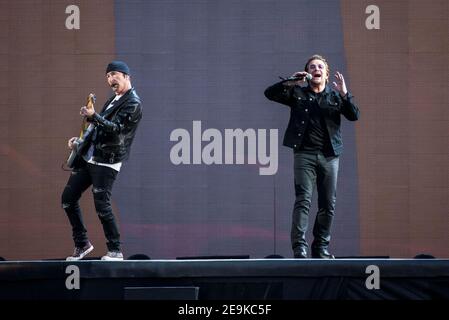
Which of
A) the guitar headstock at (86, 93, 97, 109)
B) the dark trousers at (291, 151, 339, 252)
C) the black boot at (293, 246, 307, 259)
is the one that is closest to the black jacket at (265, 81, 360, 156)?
the dark trousers at (291, 151, 339, 252)

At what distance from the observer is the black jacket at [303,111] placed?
594cm

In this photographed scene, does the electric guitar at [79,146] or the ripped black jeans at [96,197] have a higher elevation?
the electric guitar at [79,146]

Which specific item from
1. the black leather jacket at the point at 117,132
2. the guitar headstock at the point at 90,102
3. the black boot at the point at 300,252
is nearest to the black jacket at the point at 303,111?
the black boot at the point at 300,252

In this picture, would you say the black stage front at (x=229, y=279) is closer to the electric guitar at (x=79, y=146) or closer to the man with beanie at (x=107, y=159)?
the man with beanie at (x=107, y=159)

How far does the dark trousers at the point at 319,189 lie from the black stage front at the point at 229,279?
622 mm

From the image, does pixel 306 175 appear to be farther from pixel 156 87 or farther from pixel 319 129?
pixel 156 87

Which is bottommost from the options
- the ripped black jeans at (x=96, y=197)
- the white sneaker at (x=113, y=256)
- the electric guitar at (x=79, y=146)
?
the white sneaker at (x=113, y=256)

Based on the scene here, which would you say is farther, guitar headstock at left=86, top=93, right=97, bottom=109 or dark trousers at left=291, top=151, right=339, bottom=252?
dark trousers at left=291, top=151, right=339, bottom=252

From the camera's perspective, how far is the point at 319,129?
5.97m

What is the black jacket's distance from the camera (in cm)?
594

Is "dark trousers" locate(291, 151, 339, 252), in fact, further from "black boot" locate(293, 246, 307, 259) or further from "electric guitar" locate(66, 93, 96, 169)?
"electric guitar" locate(66, 93, 96, 169)

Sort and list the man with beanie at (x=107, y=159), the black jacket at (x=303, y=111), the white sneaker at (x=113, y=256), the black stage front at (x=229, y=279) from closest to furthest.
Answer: the black stage front at (x=229, y=279), the white sneaker at (x=113, y=256), the man with beanie at (x=107, y=159), the black jacket at (x=303, y=111)

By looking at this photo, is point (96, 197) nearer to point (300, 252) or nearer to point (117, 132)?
point (117, 132)

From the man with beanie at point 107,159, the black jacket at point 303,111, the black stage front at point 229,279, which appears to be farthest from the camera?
the black jacket at point 303,111
